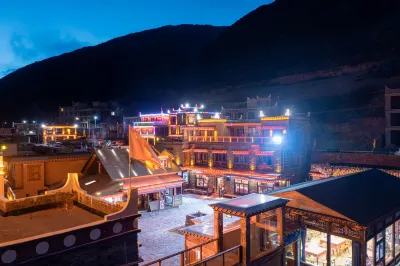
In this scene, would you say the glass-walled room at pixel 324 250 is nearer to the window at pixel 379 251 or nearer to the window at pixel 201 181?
the window at pixel 379 251

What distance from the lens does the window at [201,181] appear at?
34594mm

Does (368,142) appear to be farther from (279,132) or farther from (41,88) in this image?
(41,88)

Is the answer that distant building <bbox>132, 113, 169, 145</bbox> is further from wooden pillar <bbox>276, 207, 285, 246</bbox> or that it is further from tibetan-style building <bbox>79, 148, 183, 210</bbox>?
wooden pillar <bbox>276, 207, 285, 246</bbox>

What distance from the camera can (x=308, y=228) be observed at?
13.4m

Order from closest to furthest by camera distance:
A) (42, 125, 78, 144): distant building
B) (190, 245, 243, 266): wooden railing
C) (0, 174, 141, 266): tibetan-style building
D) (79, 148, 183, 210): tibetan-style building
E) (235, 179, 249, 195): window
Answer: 1. (0, 174, 141, 266): tibetan-style building
2. (190, 245, 243, 266): wooden railing
3. (79, 148, 183, 210): tibetan-style building
4. (235, 179, 249, 195): window
5. (42, 125, 78, 144): distant building

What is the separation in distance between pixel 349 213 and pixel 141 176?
16.9 metres

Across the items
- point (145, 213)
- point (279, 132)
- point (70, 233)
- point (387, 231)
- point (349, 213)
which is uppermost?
point (279, 132)

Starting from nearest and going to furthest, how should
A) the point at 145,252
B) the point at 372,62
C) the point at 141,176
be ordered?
1. the point at 145,252
2. the point at 141,176
3. the point at 372,62

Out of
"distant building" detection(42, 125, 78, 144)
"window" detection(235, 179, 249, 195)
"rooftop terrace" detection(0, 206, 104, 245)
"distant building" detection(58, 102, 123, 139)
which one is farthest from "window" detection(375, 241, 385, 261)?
"distant building" detection(42, 125, 78, 144)

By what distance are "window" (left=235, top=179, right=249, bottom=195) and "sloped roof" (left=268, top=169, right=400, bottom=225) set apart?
47.7 feet

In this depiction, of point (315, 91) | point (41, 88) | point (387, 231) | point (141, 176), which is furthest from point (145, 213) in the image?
point (41, 88)

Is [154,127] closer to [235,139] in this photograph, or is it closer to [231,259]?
[235,139]

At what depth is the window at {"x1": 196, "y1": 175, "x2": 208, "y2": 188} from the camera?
3459 centimetres

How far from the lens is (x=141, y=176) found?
2547 centimetres
